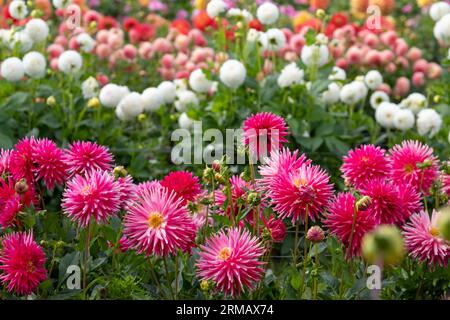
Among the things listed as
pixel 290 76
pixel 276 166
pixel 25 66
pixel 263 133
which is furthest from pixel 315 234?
pixel 25 66

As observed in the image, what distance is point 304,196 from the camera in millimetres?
1678

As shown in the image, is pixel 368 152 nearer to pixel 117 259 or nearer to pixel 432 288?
pixel 432 288

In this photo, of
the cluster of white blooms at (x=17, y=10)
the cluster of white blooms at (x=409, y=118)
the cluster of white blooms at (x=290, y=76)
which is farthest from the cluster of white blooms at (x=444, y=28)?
the cluster of white blooms at (x=17, y=10)

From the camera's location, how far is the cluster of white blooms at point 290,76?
3402 millimetres

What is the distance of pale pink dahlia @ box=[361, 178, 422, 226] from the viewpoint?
1.79 m

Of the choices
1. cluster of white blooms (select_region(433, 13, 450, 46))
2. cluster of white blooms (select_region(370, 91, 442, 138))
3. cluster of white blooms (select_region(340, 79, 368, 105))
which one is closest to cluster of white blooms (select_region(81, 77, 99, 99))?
cluster of white blooms (select_region(340, 79, 368, 105))

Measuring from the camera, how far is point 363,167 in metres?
1.97

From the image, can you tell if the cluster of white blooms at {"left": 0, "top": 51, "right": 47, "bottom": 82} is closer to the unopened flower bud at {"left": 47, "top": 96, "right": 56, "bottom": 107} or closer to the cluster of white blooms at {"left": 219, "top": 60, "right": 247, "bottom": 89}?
the unopened flower bud at {"left": 47, "top": 96, "right": 56, "bottom": 107}

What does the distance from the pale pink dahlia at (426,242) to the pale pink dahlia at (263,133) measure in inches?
15.0

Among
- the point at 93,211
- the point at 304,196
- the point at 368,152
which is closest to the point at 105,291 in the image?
the point at 93,211

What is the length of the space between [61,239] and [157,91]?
172cm

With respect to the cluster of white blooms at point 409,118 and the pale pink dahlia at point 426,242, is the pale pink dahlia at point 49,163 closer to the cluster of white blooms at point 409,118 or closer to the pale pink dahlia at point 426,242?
the pale pink dahlia at point 426,242

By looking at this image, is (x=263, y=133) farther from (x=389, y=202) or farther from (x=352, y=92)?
(x=352, y=92)

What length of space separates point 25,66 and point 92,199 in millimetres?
1819
